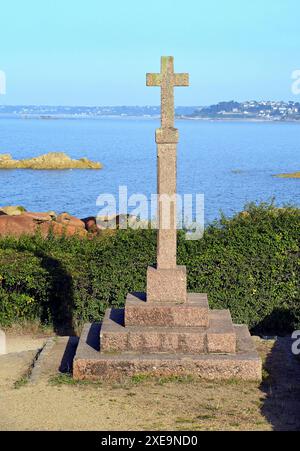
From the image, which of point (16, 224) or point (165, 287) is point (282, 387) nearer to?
point (165, 287)

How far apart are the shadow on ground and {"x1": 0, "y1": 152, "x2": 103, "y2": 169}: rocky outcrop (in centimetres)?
7186

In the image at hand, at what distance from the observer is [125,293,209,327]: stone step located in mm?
11312

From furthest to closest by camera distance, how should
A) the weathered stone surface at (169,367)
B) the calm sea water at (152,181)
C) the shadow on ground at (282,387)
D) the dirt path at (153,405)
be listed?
the calm sea water at (152,181) < the weathered stone surface at (169,367) < the shadow on ground at (282,387) < the dirt path at (153,405)

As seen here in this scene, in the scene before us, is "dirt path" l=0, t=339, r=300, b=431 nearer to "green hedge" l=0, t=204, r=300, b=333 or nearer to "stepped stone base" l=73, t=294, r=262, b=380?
"stepped stone base" l=73, t=294, r=262, b=380

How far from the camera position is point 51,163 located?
84.4m

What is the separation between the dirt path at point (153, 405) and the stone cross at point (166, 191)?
4.42 ft

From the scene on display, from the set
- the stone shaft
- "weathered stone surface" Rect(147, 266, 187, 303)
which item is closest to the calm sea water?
the stone shaft

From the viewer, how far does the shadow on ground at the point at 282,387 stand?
9562 millimetres

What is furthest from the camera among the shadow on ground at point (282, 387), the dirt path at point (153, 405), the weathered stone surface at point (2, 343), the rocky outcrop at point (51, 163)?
the rocky outcrop at point (51, 163)

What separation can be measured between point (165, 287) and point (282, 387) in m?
2.06

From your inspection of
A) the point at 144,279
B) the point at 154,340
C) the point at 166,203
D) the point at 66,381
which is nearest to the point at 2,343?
the point at 144,279

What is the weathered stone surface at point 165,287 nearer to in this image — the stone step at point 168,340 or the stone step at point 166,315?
the stone step at point 166,315

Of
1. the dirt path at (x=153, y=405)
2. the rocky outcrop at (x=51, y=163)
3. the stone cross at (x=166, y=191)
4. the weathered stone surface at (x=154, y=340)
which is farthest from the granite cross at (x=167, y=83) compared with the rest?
the rocky outcrop at (x=51, y=163)

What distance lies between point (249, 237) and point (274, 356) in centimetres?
320
